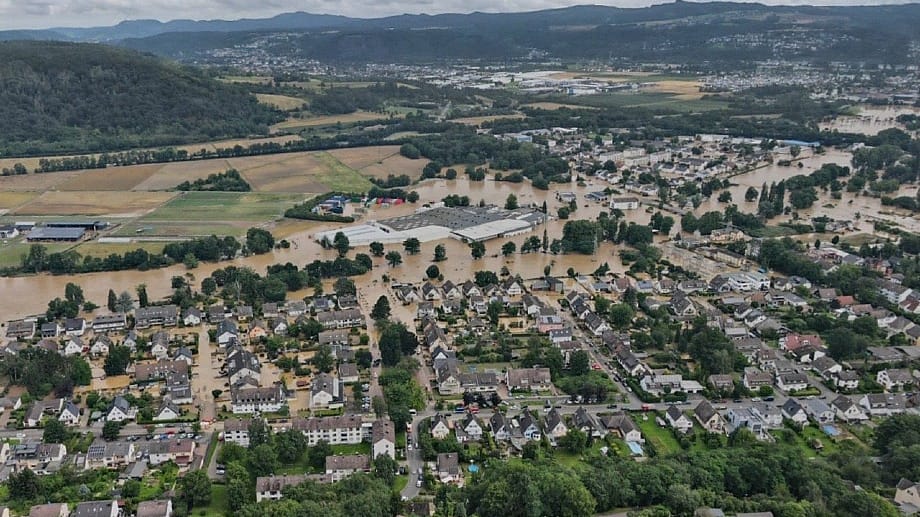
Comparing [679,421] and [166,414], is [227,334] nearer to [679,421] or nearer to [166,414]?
[166,414]

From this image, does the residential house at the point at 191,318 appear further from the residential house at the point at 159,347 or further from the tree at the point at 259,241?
the tree at the point at 259,241

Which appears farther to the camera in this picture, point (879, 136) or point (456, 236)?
point (879, 136)

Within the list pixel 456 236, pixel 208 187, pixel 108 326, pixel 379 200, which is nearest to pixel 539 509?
pixel 108 326

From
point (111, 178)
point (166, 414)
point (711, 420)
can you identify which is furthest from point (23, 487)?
point (111, 178)

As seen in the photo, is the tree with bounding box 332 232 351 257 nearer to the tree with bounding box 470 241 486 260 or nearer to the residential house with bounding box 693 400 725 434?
the tree with bounding box 470 241 486 260

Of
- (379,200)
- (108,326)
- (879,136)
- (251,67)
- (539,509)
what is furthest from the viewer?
(251,67)

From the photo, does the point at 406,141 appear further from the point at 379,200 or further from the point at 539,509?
the point at 539,509
